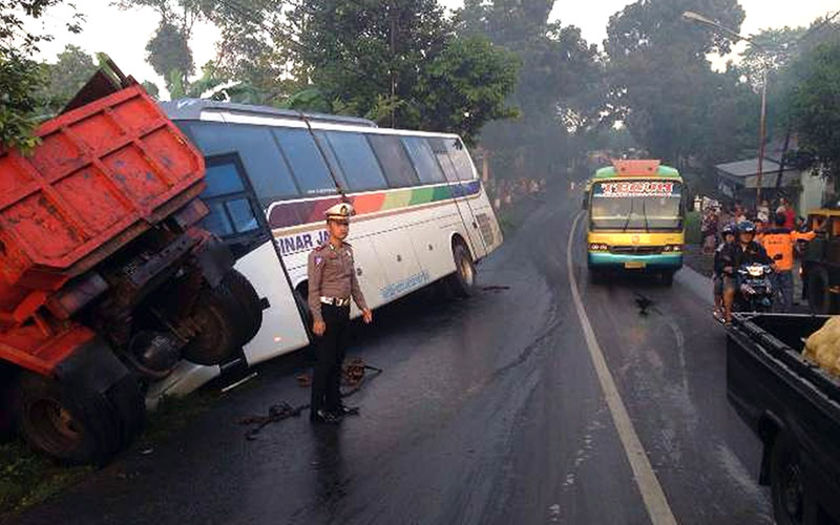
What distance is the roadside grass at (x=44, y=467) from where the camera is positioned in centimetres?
531

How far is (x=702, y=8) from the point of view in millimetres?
71875

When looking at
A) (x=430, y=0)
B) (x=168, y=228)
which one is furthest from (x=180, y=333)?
(x=430, y=0)

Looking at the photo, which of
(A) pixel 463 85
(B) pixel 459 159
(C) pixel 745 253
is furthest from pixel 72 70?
(C) pixel 745 253

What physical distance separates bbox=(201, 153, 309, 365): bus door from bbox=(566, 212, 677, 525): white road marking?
3.59 meters

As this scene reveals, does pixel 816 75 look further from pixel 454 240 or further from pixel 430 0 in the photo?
pixel 454 240

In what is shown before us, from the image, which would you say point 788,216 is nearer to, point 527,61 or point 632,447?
point 632,447

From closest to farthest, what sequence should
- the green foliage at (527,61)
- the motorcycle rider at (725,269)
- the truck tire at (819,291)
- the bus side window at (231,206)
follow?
the bus side window at (231,206) → the motorcycle rider at (725,269) → the truck tire at (819,291) → the green foliage at (527,61)

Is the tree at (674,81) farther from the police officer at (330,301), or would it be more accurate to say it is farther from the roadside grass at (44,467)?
the roadside grass at (44,467)

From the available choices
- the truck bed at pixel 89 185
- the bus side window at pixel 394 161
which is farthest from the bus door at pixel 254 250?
the bus side window at pixel 394 161

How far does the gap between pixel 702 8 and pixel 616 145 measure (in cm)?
5071

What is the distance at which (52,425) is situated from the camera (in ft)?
20.2

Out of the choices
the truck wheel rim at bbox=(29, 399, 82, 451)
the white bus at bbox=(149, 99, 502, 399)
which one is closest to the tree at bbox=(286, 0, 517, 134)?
the white bus at bbox=(149, 99, 502, 399)

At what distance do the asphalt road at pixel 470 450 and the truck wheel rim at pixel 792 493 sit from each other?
0.99 feet

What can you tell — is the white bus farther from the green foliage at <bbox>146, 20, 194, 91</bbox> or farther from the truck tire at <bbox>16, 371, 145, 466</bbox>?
the green foliage at <bbox>146, 20, 194, 91</bbox>
